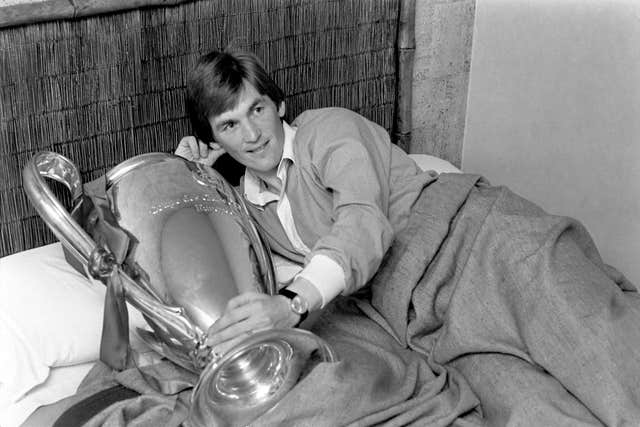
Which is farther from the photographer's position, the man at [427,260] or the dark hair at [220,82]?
the dark hair at [220,82]

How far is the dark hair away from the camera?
1.41 metres

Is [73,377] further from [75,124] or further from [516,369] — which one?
[516,369]

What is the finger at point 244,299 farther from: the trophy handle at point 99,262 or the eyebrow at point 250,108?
the eyebrow at point 250,108

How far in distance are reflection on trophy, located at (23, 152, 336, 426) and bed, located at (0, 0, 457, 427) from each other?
10 cm

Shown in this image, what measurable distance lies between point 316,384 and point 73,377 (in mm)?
424

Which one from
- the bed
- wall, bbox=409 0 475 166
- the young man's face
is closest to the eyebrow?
the young man's face

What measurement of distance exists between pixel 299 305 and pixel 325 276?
0.07 metres

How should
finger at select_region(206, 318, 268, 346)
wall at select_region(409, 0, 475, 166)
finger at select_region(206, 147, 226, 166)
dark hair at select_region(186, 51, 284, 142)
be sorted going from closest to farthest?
finger at select_region(206, 318, 268, 346) < dark hair at select_region(186, 51, 284, 142) < finger at select_region(206, 147, 226, 166) < wall at select_region(409, 0, 475, 166)

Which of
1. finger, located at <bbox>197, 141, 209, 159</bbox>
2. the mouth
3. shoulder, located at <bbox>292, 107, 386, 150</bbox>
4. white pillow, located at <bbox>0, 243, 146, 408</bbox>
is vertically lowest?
white pillow, located at <bbox>0, 243, 146, 408</bbox>

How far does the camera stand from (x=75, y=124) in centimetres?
152

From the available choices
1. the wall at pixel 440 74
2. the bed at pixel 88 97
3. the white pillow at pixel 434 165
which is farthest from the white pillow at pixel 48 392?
the wall at pixel 440 74

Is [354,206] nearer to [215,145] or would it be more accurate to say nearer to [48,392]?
[215,145]

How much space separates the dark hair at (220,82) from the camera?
1412 mm

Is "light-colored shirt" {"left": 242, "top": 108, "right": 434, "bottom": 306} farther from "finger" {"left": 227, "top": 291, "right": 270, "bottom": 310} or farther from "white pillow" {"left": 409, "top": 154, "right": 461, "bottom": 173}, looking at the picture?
"white pillow" {"left": 409, "top": 154, "right": 461, "bottom": 173}
